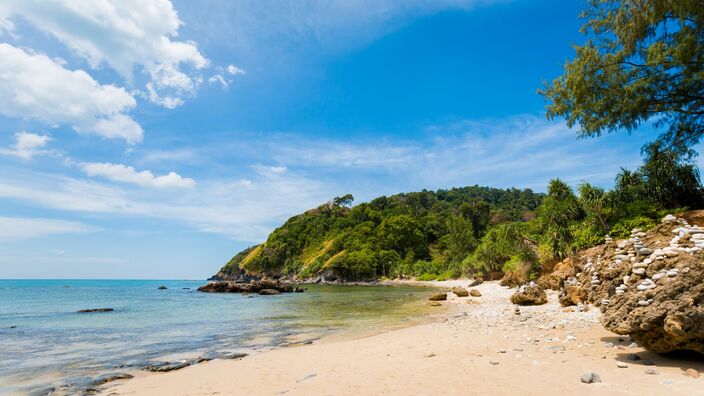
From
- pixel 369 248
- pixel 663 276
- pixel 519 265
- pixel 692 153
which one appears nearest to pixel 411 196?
pixel 369 248

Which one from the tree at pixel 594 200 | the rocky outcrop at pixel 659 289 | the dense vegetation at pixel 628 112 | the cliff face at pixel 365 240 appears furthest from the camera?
the cliff face at pixel 365 240

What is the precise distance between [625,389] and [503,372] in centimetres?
217

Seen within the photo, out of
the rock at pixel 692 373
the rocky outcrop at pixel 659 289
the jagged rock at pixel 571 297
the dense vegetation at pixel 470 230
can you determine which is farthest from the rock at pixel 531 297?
the rock at pixel 692 373

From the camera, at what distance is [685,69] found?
611 inches

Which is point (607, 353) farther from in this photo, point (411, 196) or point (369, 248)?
point (411, 196)

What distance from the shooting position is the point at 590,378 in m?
6.72

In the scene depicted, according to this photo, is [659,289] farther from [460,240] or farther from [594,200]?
[460,240]

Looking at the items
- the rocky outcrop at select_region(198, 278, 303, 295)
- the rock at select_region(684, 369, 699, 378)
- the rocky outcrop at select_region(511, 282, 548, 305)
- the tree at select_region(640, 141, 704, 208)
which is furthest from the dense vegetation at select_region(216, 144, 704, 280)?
the rocky outcrop at select_region(198, 278, 303, 295)

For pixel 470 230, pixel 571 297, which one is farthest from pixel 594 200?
pixel 470 230

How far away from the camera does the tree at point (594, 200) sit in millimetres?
24688

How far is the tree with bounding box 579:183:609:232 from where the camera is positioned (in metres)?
24.7

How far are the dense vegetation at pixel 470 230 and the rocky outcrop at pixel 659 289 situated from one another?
1444 cm

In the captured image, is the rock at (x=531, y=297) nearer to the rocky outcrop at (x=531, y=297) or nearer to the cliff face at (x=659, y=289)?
the rocky outcrop at (x=531, y=297)

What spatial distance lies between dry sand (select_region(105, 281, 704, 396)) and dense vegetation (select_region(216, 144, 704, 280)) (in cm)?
1290
